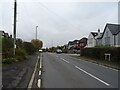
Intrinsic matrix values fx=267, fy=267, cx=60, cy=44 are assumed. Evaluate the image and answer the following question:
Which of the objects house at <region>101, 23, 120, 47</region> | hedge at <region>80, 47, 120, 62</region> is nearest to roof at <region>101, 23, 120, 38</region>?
house at <region>101, 23, 120, 47</region>

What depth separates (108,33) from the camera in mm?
63406

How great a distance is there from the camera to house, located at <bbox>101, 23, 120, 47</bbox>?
2312 inches

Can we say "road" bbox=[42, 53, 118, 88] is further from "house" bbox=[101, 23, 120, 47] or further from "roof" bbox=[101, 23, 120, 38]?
"roof" bbox=[101, 23, 120, 38]

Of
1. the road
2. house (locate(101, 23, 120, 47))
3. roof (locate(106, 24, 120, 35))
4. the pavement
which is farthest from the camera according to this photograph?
roof (locate(106, 24, 120, 35))

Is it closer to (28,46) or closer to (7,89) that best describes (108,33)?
(28,46)

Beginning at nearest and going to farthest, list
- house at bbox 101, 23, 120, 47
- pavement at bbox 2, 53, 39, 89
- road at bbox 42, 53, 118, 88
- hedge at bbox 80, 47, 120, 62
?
1. pavement at bbox 2, 53, 39, 89
2. road at bbox 42, 53, 118, 88
3. hedge at bbox 80, 47, 120, 62
4. house at bbox 101, 23, 120, 47

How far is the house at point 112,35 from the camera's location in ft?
193

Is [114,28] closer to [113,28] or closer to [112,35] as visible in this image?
[113,28]

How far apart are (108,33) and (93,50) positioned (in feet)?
74.1

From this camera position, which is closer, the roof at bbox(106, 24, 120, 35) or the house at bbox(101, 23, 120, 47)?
the house at bbox(101, 23, 120, 47)

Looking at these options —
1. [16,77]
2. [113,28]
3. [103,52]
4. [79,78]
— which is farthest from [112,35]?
[16,77]

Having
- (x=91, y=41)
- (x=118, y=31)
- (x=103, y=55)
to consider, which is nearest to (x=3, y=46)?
(x=103, y=55)

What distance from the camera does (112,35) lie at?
6009 cm

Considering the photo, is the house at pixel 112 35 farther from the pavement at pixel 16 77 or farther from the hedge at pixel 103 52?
the pavement at pixel 16 77
